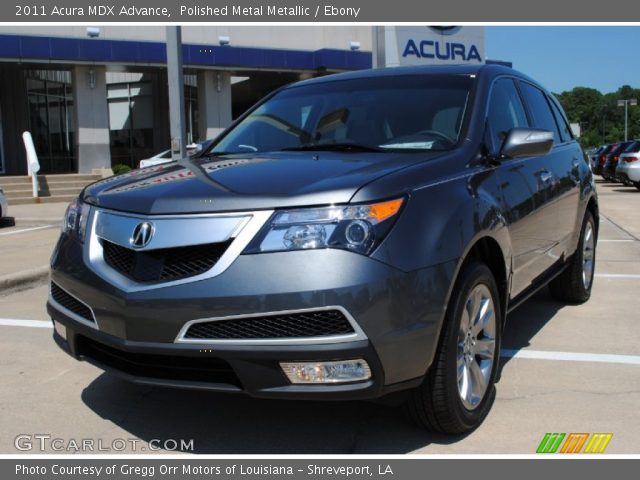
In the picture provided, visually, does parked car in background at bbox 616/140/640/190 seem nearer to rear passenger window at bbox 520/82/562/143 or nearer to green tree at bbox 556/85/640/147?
rear passenger window at bbox 520/82/562/143

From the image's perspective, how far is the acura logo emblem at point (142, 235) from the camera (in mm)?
2742

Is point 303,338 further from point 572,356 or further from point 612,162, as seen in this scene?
point 612,162

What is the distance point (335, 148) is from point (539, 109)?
2.20 meters

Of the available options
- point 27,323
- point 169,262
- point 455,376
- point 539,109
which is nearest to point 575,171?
point 539,109

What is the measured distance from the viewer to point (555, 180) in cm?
459

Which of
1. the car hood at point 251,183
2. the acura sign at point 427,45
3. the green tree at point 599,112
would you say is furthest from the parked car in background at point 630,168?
the green tree at point 599,112

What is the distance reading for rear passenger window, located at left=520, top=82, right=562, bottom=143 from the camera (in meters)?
4.77

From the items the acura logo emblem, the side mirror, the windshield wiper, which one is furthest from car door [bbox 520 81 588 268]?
the acura logo emblem

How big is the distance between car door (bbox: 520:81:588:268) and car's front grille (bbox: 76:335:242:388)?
2.34 m

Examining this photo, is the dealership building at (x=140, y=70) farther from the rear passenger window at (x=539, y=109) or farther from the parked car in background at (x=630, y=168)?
the rear passenger window at (x=539, y=109)
